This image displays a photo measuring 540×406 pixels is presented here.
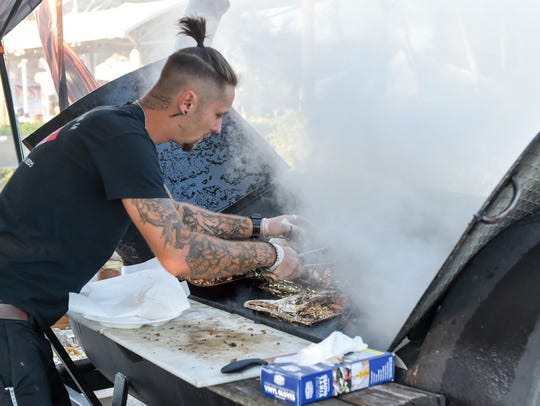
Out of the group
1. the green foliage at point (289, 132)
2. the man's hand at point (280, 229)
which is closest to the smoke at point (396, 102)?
the green foliage at point (289, 132)

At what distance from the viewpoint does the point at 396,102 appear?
127 inches

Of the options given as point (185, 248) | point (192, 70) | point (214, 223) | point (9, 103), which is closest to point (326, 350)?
point (185, 248)

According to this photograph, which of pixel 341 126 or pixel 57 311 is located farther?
pixel 341 126

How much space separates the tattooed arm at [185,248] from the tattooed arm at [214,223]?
0.42 metres

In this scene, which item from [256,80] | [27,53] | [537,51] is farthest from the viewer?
[27,53]

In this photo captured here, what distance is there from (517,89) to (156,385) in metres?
2.26

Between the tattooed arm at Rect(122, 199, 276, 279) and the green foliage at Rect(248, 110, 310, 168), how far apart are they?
1.56 meters

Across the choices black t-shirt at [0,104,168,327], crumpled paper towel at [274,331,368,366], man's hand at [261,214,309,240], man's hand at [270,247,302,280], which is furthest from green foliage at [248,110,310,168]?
crumpled paper towel at [274,331,368,366]

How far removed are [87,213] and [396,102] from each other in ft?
6.47

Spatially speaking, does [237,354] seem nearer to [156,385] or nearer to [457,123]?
[156,385]

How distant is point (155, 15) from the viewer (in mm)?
6090

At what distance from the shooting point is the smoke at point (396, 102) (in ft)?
9.01

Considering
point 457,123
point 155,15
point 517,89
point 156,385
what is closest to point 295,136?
point 457,123

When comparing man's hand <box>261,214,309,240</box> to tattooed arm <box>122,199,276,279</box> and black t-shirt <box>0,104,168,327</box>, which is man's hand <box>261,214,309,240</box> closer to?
tattooed arm <box>122,199,276,279</box>
